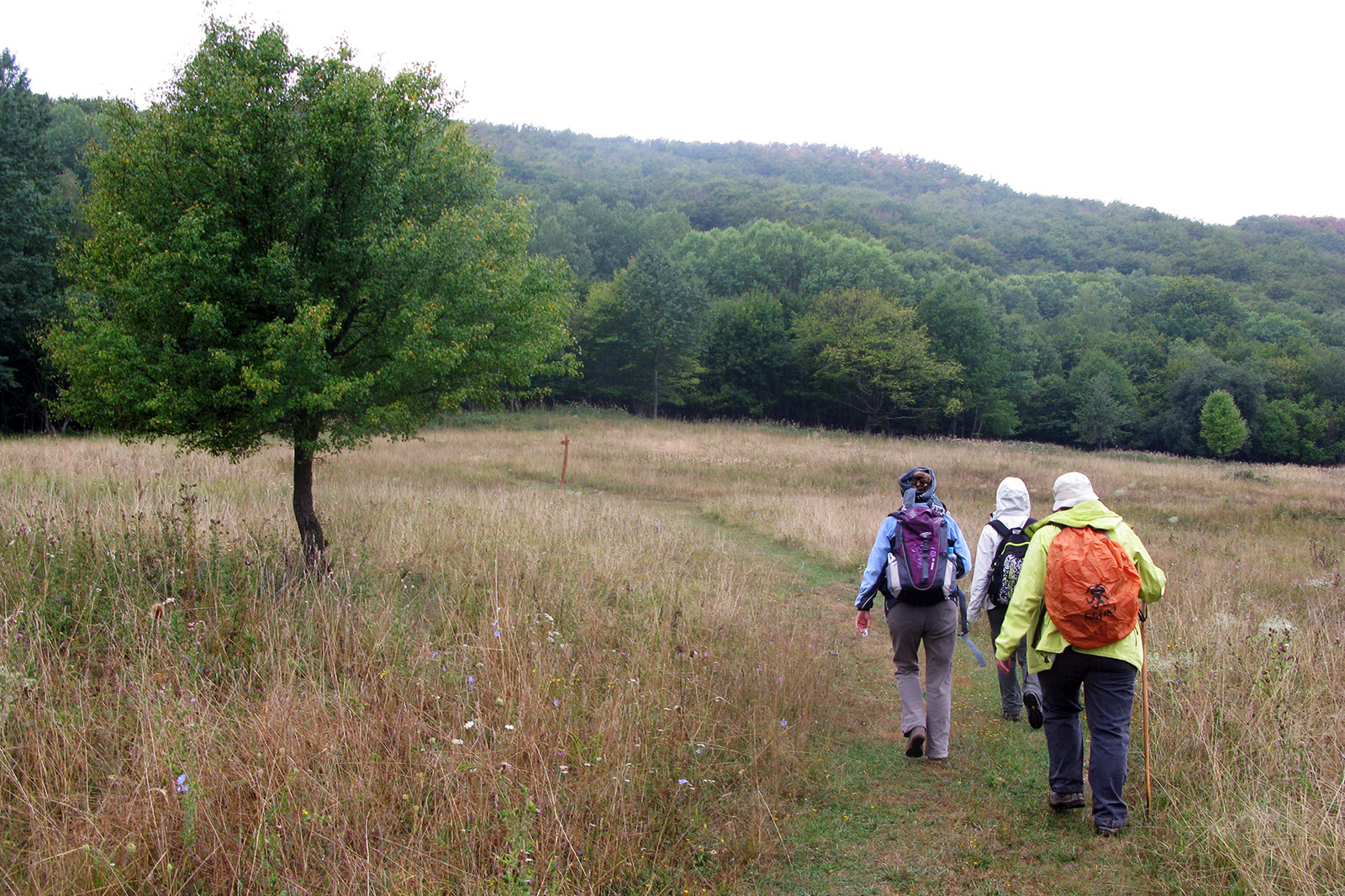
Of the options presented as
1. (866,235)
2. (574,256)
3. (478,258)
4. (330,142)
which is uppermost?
(866,235)

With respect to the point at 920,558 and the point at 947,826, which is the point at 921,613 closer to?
the point at 920,558

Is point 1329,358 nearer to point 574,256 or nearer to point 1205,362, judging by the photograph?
point 1205,362

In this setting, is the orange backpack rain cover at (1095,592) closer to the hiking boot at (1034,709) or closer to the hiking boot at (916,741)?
the hiking boot at (1034,709)

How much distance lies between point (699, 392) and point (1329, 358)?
59012 millimetres

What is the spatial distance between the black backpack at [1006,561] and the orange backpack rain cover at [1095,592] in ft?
5.23

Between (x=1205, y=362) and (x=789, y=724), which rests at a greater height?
(x=1205, y=362)

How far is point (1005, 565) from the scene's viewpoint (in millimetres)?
5902

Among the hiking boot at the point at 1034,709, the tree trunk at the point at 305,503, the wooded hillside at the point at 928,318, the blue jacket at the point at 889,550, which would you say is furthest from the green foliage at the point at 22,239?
the hiking boot at the point at 1034,709

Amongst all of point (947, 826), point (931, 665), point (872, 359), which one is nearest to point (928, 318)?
point (872, 359)

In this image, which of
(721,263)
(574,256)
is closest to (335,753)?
(574,256)

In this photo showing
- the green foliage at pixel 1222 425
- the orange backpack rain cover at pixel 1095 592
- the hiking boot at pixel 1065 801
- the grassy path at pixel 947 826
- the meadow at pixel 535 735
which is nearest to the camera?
the meadow at pixel 535 735

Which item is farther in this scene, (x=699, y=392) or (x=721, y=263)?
(x=721, y=263)

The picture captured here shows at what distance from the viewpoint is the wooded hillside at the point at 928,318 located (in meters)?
53.4

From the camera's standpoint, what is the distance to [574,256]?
211 feet
